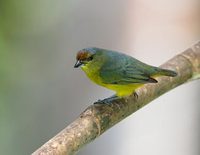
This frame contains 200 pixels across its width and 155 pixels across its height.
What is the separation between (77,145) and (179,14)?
2.79 m

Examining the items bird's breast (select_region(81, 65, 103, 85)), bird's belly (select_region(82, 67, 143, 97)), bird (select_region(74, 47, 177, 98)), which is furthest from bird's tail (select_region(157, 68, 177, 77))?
bird's breast (select_region(81, 65, 103, 85))

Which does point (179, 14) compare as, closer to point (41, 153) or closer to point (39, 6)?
point (39, 6)

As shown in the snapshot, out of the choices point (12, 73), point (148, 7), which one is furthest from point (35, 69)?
point (148, 7)

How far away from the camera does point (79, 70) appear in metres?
4.20

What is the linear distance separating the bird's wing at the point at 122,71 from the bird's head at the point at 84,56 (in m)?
0.10

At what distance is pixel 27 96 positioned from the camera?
4312mm

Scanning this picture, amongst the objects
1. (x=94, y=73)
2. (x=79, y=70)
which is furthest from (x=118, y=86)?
(x=79, y=70)

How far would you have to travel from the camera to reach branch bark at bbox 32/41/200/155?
2.11 meters

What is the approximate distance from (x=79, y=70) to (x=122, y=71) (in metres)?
1.39

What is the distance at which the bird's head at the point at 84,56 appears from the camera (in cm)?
269

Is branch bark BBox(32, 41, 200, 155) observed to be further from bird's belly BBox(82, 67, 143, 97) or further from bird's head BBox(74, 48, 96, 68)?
bird's head BBox(74, 48, 96, 68)

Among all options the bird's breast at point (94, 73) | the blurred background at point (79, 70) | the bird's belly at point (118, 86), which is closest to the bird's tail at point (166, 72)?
the bird's belly at point (118, 86)

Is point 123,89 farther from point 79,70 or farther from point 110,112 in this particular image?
point 79,70

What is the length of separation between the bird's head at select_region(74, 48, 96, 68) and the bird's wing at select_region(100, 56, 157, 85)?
0.10m
